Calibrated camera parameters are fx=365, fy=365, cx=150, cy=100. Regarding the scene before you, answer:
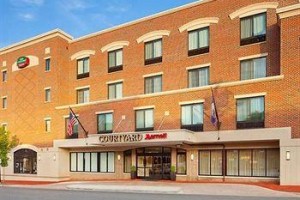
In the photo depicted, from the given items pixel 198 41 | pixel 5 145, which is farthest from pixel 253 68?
pixel 5 145

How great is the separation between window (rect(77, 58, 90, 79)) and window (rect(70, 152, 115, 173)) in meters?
8.36

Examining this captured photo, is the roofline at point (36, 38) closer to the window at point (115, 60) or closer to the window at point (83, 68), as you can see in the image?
the window at point (83, 68)

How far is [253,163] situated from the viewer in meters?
27.3

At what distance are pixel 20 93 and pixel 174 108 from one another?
844 inches

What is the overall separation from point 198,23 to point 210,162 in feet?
38.6

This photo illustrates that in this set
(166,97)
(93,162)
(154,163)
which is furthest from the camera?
(93,162)

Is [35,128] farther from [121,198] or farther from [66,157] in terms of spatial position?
[121,198]

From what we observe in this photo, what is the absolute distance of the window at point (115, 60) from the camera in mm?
A: 36562

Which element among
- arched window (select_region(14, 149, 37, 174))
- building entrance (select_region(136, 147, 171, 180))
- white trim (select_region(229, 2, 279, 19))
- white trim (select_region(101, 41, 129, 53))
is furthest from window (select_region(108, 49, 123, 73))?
arched window (select_region(14, 149, 37, 174))

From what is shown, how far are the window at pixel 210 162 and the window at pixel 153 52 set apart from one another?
980cm

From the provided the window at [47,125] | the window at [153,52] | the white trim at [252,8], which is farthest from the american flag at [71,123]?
the white trim at [252,8]

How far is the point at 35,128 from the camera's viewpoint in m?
40.8

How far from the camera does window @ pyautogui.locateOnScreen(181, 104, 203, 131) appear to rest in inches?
1141

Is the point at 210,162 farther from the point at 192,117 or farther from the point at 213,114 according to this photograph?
the point at 213,114
